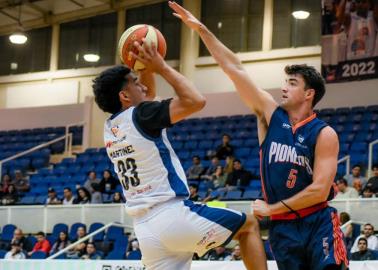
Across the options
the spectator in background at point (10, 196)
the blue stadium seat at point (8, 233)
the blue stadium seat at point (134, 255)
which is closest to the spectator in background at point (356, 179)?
the blue stadium seat at point (134, 255)

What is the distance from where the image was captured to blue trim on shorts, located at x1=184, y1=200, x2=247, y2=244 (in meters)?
5.17

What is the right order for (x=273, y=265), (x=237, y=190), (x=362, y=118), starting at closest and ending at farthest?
(x=273, y=265) < (x=237, y=190) < (x=362, y=118)

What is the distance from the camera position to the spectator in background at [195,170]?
59.0 feet

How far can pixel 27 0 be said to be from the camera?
2683 cm

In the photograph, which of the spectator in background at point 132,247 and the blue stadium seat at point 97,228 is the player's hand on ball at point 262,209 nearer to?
the spectator in background at point 132,247

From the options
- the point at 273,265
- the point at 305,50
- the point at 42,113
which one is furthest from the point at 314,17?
the point at 273,265

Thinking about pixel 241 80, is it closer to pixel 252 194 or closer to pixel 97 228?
pixel 252 194

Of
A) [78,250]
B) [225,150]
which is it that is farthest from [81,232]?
[225,150]

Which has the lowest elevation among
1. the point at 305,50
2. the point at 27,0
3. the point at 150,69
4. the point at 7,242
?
the point at 7,242

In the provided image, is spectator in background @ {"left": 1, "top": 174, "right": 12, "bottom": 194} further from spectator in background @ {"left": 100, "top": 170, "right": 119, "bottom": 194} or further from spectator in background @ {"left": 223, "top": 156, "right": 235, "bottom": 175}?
spectator in background @ {"left": 223, "top": 156, "right": 235, "bottom": 175}

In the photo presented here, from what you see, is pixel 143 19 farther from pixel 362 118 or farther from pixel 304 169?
pixel 304 169

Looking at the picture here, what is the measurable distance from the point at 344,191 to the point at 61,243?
543 cm

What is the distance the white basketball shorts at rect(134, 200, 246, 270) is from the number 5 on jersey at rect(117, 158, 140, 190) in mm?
215

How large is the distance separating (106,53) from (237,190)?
36.2 ft
